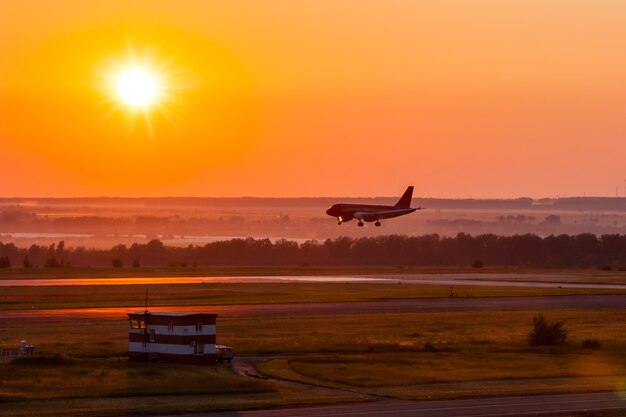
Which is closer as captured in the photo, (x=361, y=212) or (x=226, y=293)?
(x=226, y=293)

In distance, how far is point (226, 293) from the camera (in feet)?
491

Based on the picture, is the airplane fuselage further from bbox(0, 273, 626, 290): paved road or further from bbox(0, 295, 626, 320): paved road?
bbox(0, 295, 626, 320): paved road

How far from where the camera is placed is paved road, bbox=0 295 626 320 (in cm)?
11976

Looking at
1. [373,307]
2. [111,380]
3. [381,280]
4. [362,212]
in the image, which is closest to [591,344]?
[373,307]

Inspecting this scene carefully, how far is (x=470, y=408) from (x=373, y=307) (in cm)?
6460

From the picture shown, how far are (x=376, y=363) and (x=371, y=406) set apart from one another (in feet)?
57.5

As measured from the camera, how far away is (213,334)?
275 ft

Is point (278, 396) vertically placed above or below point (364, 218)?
below

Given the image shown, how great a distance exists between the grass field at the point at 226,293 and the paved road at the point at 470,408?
6425 centimetres

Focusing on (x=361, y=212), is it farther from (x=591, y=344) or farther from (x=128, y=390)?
(x=128, y=390)

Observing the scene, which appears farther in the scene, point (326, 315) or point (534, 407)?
point (326, 315)

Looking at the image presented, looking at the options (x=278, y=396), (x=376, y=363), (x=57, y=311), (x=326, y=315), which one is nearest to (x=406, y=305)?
(x=326, y=315)

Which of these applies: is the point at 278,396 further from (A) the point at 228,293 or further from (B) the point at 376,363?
(A) the point at 228,293

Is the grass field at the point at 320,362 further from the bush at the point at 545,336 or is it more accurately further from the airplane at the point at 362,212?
the airplane at the point at 362,212
